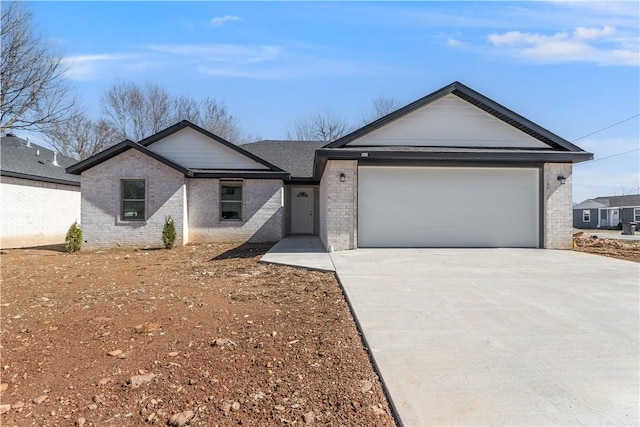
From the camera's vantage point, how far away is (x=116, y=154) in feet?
45.9

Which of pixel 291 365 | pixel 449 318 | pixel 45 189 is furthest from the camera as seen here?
pixel 45 189

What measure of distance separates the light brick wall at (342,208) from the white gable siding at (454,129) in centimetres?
186

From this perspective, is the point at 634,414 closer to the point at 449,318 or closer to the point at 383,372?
the point at 383,372

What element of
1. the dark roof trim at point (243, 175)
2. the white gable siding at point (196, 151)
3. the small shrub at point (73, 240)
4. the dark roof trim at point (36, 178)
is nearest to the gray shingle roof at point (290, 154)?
the dark roof trim at point (243, 175)

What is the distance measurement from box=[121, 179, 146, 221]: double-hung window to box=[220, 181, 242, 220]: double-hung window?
9.53ft

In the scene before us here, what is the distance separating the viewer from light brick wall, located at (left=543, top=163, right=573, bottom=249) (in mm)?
11391

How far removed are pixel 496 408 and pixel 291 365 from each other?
5.59 feet

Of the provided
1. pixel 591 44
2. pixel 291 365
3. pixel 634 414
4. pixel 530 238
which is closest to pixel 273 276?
pixel 291 365

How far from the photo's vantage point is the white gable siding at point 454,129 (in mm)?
11617

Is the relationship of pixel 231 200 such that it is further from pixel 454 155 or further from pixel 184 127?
pixel 454 155

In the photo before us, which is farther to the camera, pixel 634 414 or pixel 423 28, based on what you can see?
pixel 423 28

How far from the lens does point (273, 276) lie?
7.60m

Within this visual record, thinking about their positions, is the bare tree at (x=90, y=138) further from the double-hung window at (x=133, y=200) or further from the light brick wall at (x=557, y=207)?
the light brick wall at (x=557, y=207)

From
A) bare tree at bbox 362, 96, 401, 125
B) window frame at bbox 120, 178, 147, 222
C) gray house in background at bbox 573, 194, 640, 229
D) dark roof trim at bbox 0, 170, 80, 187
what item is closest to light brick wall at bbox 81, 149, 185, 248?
window frame at bbox 120, 178, 147, 222
